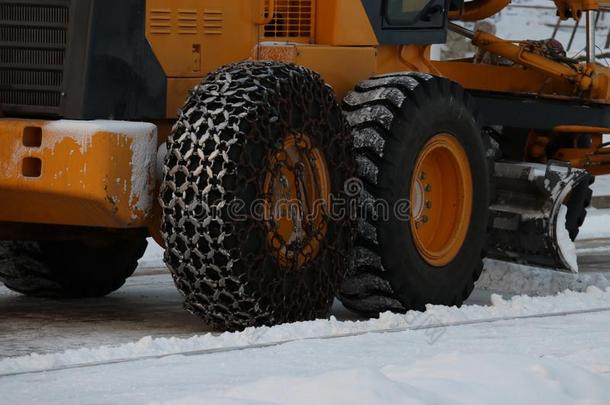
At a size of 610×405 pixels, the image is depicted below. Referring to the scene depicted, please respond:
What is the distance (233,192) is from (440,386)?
6.87 ft

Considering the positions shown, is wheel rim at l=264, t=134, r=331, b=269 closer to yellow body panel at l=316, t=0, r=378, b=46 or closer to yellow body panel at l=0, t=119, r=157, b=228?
yellow body panel at l=0, t=119, r=157, b=228

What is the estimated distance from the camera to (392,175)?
8.91 metres

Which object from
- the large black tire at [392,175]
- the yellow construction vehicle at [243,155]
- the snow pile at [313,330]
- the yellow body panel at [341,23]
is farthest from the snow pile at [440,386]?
the yellow body panel at [341,23]

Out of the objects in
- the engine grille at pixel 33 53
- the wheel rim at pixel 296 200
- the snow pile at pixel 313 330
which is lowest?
the snow pile at pixel 313 330

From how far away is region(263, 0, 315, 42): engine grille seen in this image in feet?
30.7

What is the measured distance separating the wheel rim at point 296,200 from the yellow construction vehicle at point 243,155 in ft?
0.04

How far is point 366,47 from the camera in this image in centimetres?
959

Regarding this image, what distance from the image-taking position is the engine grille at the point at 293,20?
30.7ft

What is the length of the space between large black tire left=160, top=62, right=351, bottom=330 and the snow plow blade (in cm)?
331

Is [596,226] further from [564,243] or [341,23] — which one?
[341,23]

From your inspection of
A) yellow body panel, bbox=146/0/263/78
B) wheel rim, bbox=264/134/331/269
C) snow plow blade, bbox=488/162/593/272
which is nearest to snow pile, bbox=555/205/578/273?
snow plow blade, bbox=488/162/593/272

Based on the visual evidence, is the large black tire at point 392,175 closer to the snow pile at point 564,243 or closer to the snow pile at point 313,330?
the snow pile at point 313,330

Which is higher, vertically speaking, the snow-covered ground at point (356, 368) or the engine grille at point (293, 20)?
the engine grille at point (293, 20)

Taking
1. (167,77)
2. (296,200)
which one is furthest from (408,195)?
(167,77)
